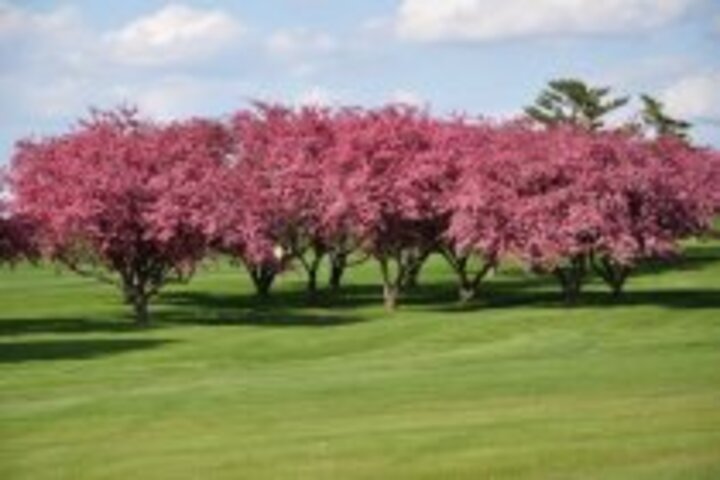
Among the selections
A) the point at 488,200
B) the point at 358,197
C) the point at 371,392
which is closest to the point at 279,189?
the point at 358,197

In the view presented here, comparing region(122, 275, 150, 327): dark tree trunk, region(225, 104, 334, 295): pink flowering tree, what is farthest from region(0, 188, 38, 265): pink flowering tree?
region(225, 104, 334, 295): pink flowering tree

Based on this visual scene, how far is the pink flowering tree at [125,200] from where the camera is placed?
1992 inches

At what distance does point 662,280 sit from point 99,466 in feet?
160

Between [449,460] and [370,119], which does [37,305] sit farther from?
[449,460]

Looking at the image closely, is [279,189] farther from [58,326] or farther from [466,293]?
[58,326]

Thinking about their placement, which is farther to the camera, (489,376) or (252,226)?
(252,226)

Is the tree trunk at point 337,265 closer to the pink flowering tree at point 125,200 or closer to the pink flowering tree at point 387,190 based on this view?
the pink flowering tree at point 387,190

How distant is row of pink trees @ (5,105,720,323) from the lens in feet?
164

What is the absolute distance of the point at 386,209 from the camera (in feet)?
174

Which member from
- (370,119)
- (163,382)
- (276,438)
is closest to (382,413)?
(276,438)

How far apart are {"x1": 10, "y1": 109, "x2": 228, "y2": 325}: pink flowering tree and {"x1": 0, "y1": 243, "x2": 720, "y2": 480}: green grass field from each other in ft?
6.66

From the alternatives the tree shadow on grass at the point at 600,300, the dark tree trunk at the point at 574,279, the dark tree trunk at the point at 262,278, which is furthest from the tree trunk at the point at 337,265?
the dark tree trunk at the point at 574,279

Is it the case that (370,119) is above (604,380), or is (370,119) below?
above

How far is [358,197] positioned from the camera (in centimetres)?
5275
